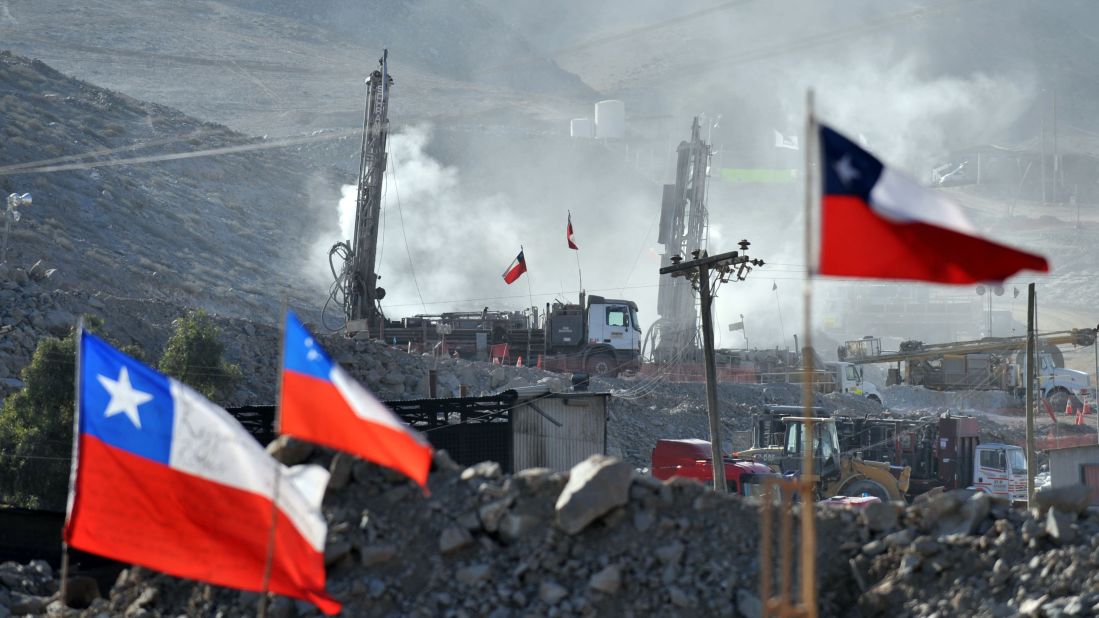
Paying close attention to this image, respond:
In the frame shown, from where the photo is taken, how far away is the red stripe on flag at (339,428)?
9742 mm

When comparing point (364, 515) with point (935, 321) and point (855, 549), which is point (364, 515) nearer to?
point (855, 549)

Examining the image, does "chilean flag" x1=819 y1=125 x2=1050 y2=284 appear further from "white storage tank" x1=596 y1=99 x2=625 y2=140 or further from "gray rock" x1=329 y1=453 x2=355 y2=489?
"white storage tank" x1=596 y1=99 x2=625 y2=140

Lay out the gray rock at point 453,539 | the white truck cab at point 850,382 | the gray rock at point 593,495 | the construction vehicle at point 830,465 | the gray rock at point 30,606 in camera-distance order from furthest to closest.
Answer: the white truck cab at point 850,382 → the construction vehicle at point 830,465 → the gray rock at point 30,606 → the gray rock at point 453,539 → the gray rock at point 593,495

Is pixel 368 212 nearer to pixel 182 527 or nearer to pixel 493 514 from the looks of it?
pixel 493 514

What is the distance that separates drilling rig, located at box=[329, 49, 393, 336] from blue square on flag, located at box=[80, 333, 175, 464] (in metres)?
30.6

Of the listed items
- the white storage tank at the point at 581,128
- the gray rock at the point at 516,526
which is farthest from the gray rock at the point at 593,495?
the white storage tank at the point at 581,128

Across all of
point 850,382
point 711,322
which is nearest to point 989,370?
point 850,382

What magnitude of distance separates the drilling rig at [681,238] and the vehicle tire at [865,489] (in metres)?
24.4

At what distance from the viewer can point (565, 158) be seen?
129m

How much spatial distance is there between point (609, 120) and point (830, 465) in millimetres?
108754

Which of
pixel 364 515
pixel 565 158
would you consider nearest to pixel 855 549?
pixel 364 515

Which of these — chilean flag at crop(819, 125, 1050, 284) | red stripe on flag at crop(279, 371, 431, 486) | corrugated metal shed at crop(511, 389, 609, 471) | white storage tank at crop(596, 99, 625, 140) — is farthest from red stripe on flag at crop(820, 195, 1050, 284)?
white storage tank at crop(596, 99, 625, 140)

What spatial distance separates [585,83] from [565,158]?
4463 centimetres

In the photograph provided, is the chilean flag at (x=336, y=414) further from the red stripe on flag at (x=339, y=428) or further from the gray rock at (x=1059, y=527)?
the gray rock at (x=1059, y=527)
